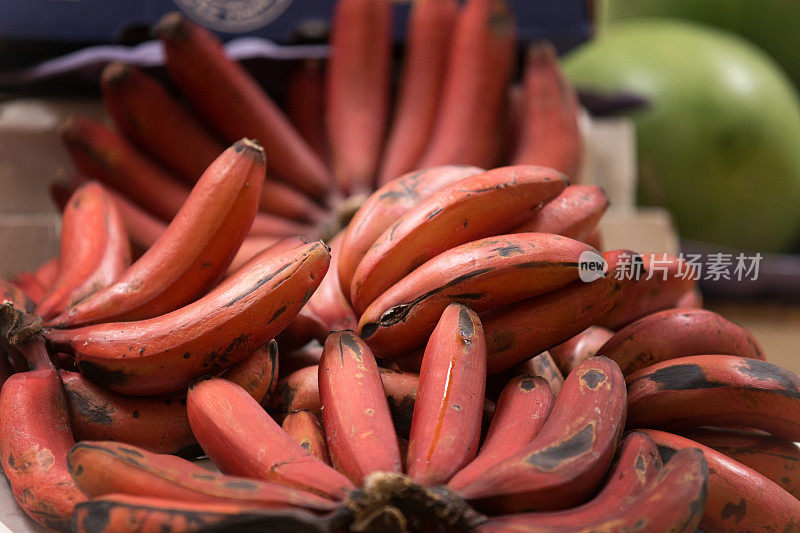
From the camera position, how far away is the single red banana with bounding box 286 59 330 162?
108 cm

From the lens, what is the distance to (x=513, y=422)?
17.7 inches

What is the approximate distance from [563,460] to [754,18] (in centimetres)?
167

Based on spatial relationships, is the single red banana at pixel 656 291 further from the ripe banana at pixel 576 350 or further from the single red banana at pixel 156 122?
the single red banana at pixel 156 122

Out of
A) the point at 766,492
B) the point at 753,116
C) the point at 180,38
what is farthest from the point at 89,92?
the point at 753,116

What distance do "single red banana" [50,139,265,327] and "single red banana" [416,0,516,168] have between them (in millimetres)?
460

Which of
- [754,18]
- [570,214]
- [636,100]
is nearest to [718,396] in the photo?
[570,214]

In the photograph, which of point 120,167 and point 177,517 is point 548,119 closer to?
point 120,167

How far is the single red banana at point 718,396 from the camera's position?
1.63 ft

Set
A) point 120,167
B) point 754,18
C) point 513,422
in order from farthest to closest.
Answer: point 754,18 < point 120,167 < point 513,422

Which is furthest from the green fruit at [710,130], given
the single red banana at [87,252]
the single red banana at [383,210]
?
the single red banana at [87,252]

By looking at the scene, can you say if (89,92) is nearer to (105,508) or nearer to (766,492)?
(105,508)

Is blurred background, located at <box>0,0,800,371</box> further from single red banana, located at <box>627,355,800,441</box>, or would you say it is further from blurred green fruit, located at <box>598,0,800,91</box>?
single red banana, located at <box>627,355,800,441</box>

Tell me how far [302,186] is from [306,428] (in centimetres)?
56

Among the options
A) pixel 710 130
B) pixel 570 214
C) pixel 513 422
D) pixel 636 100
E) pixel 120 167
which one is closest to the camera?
pixel 513 422
